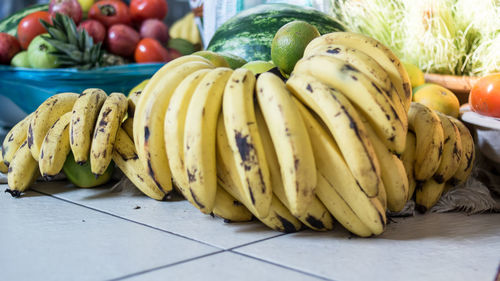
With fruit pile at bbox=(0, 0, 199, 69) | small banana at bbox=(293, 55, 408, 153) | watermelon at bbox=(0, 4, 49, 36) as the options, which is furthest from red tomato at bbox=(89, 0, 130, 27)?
small banana at bbox=(293, 55, 408, 153)

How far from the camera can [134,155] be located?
3.53 feet

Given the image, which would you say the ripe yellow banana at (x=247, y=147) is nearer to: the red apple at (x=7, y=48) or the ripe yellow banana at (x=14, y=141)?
the ripe yellow banana at (x=14, y=141)

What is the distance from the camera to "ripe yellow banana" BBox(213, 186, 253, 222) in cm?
91

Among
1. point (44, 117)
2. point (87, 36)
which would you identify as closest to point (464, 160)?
point (44, 117)

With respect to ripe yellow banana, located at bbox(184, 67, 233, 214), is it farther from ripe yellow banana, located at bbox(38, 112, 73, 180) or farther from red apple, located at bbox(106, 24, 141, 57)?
red apple, located at bbox(106, 24, 141, 57)

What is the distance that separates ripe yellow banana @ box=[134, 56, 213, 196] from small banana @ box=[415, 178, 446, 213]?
0.49m

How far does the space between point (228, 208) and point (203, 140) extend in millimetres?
169

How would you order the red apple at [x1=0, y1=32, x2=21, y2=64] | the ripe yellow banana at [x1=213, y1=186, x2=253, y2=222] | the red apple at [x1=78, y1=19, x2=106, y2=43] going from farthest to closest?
the red apple at [x1=78, y1=19, x2=106, y2=43], the red apple at [x1=0, y1=32, x2=21, y2=64], the ripe yellow banana at [x1=213, y1=186, x2=253, y2=222]

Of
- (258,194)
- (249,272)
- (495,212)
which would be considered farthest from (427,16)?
(249,272)

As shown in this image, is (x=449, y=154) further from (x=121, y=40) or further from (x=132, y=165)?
(x=121, y=40)

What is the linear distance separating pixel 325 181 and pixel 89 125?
519 mm

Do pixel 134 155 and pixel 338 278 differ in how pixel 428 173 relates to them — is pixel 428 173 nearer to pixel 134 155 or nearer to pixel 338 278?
pixel 338 278

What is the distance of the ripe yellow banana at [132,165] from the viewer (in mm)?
1068

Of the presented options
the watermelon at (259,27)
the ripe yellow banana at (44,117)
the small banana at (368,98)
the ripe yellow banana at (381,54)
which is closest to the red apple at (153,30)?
the watermelon at (259,27)
